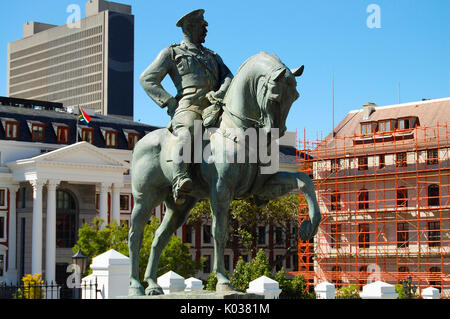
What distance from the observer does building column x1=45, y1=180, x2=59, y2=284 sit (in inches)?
2623

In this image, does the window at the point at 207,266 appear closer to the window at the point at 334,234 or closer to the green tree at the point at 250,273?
the window at the point at 334,234

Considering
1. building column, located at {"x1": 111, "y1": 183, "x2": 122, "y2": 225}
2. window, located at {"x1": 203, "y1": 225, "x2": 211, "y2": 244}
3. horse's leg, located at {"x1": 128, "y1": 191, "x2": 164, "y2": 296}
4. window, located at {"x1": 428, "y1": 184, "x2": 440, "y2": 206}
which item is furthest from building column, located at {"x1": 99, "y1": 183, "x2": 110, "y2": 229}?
horse's leg, located at {"x1": 128, "y1": 191, "x2": 164, "y2": 296}

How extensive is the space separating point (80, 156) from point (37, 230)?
7132mm

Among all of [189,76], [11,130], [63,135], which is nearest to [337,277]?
[63,135]

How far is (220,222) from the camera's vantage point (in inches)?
451

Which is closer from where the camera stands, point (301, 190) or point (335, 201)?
point (301, 190)

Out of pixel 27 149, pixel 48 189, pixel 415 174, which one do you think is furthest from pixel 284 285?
pixel 27 149

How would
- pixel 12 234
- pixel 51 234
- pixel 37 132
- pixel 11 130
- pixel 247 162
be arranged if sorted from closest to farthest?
1. pixel 247 162
2. pixel 51 234
3. pixel 12 234
4. pixel 11 130
5. pixel 37 132

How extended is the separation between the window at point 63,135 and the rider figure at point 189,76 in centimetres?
6260

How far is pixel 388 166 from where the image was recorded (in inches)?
2452

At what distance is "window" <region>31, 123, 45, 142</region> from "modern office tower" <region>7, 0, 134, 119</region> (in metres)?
90.8

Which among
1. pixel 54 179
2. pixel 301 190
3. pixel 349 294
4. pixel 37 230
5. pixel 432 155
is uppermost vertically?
pixel 432 155

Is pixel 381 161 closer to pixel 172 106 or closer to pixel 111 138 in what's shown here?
pixel 111 138

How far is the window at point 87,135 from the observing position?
7550 centimetres
